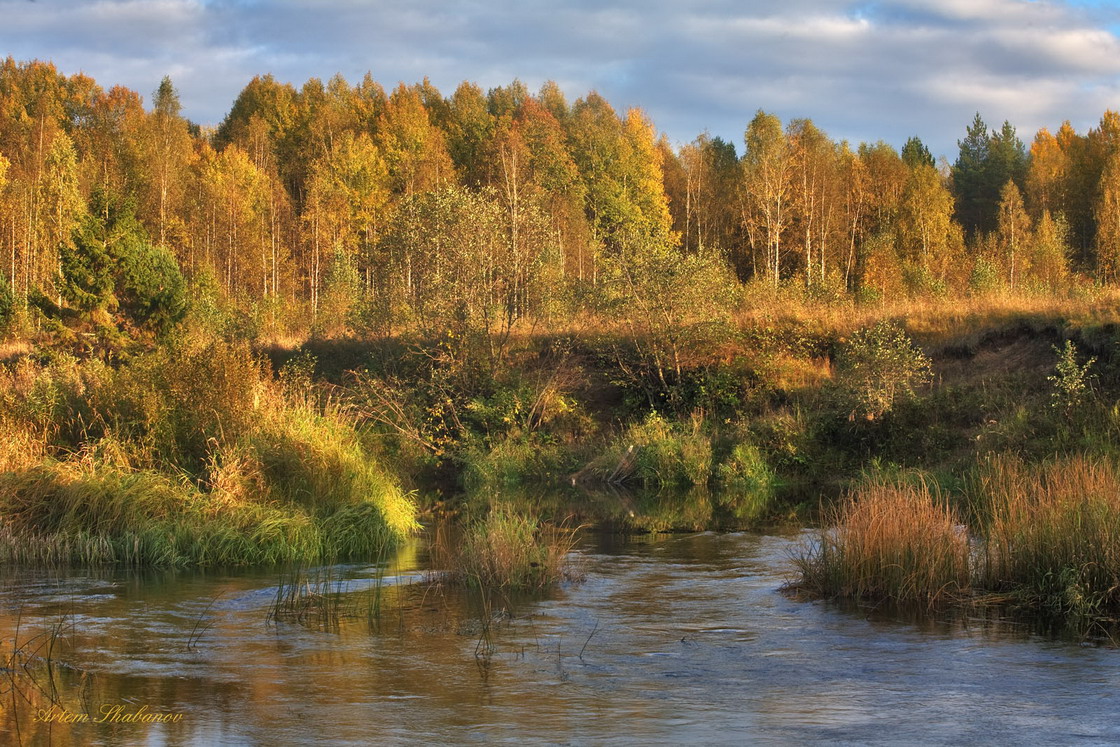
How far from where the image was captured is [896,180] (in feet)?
226

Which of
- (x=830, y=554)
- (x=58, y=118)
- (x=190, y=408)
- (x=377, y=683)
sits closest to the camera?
(x=377, y=683)

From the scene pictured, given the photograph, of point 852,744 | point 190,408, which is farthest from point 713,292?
point 852,744

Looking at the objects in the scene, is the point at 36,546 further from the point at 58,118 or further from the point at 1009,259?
the point at 58,118

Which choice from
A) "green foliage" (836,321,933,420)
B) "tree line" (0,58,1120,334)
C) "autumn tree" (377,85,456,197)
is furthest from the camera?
"autumn tree" (377,85,456,197)

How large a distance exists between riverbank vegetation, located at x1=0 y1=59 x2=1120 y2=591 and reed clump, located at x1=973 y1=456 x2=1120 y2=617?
0.08 metres

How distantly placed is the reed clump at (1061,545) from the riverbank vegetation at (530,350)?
0.08 metres

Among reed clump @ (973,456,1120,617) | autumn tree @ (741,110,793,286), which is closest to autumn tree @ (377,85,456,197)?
autumn tree @ (741,110,793,286)

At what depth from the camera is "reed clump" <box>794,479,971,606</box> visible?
11453 mm

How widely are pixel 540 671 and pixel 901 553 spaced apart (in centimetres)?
441

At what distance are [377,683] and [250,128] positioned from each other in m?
73.3

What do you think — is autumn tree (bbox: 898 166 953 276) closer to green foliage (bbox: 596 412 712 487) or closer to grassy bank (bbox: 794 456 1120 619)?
green foliage (bbox: 596 412 712 487)

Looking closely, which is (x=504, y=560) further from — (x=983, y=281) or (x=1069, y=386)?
(x=983, y=281)

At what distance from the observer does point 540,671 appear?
937 centimetres

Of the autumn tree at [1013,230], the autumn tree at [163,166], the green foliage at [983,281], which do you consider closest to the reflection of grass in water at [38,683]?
the green foliage at [983,281]
